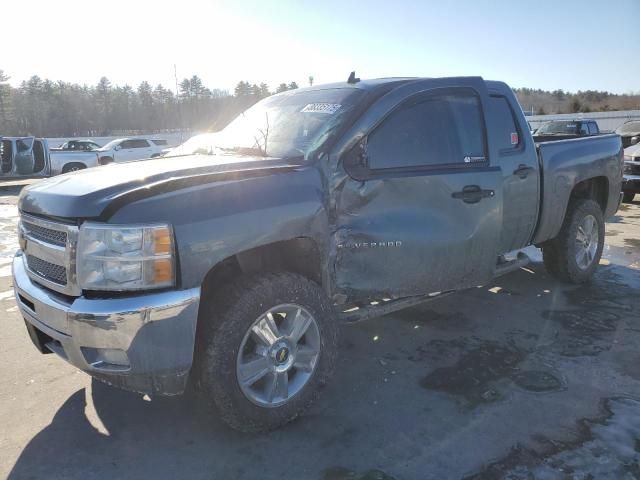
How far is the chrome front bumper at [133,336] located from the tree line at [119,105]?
67.7 m

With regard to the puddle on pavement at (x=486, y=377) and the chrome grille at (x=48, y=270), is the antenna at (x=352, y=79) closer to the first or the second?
the puddle on pavement at (x=486, y=377)

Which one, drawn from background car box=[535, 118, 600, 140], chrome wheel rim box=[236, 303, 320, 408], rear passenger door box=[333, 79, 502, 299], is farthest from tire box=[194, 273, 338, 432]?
background car box=[535, 118, 600, 140]

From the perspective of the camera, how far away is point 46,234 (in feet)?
9.14

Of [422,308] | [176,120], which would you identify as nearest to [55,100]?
[176,120]

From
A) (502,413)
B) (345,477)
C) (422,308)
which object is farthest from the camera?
(422,308)

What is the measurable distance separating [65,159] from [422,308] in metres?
19.2

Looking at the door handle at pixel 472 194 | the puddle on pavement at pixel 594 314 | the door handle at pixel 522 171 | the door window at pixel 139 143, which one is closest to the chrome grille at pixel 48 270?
the door handle at pixel 472 194

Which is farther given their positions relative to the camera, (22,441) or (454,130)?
(454,130)

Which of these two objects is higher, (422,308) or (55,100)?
(55,100)

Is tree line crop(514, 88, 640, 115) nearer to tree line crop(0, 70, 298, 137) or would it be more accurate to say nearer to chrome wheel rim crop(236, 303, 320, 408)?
tree line crop(0, 70, 298, 137)

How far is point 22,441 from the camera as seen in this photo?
9.35 ft

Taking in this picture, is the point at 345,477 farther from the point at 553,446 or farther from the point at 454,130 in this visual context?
the point at 454,130

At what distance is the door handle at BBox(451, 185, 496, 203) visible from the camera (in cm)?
362

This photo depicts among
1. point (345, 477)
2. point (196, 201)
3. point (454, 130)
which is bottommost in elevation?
point (345, 477)
